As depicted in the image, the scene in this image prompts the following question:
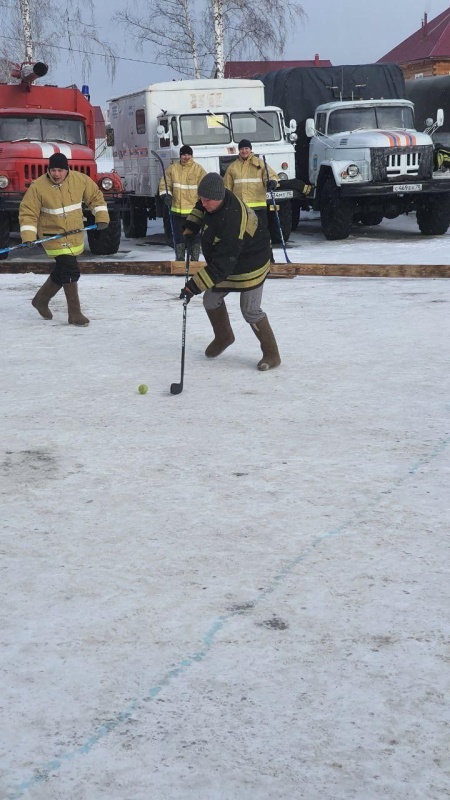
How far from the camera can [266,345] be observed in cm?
710

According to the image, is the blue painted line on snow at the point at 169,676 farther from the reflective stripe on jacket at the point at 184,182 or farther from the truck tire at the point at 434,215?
the truck tire at the point at 434,215

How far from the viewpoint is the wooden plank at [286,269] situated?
12.0 m

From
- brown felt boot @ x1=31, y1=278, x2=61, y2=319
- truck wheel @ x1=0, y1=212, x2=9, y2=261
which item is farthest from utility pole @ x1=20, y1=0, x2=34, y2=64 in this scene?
brown felt boot @ x1=31, y1=278, x2=61, y2=319

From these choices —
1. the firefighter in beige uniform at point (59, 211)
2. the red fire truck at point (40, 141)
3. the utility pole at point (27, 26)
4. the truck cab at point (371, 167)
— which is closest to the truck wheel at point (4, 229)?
the red fire truck at point (40, 141)

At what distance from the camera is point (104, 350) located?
8.11m

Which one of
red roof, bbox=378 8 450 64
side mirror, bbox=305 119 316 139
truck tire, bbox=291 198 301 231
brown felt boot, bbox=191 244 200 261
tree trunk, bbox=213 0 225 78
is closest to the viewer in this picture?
brown felt boot, bbox=191 244 200 261

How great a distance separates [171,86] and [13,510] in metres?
12.8

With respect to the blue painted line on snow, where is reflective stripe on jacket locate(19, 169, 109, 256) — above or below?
above

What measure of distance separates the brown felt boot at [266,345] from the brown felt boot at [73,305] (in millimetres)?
2536

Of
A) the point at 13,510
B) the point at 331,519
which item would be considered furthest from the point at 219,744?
the point at 13,510

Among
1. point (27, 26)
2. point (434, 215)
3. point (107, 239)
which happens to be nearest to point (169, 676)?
point (107, 239)

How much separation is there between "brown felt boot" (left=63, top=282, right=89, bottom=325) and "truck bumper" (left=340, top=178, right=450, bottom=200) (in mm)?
7578

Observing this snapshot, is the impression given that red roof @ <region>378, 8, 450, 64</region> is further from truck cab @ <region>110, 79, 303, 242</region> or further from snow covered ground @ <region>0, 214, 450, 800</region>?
snow covered ground @ <region>0, 214, 450, 800</region>

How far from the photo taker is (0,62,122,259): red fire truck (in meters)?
14.2
